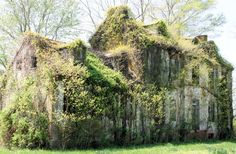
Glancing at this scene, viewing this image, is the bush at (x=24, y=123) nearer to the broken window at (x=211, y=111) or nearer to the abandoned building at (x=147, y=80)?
the abandoned building at (x=147, y=80)

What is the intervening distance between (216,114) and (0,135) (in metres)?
17.9

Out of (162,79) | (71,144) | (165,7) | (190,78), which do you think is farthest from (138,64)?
(165,7)

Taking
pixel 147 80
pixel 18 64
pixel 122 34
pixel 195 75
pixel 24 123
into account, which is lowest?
pixel 24 123

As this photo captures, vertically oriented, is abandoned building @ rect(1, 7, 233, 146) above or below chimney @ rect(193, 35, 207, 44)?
below

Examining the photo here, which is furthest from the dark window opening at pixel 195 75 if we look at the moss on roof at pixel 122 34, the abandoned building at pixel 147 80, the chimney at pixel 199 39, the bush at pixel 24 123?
the bush at pixel 24 123

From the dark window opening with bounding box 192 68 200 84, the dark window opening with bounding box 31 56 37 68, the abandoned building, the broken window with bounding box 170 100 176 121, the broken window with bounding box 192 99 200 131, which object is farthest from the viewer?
the dark window opening with bounding box 192 68 200 84

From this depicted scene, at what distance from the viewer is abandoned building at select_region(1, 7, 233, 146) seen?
91.7 feet

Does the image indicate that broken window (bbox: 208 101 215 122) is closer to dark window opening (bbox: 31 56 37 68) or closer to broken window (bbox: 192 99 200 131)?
broken window (bbox: 192 99 200 131)

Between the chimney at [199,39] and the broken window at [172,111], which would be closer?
the broken window at [172,111]

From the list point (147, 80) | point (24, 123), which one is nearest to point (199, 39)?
point (147, 80)

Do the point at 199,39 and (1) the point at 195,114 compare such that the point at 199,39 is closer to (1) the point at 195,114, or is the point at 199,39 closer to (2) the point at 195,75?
(2) the point at 195,75

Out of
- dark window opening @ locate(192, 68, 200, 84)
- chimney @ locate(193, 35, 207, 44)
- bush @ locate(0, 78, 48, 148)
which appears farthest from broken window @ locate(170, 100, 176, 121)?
bush @ locate(0, 78, 48, 148)

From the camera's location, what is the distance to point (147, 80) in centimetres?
3153

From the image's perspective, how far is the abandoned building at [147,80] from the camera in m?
28.0
